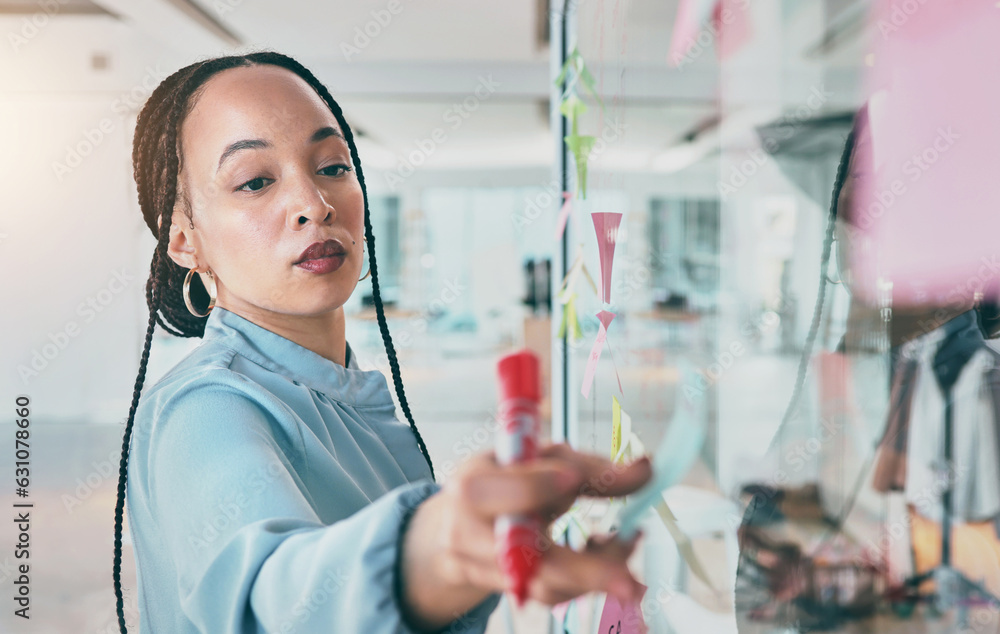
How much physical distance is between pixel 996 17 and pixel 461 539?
0.32 metres

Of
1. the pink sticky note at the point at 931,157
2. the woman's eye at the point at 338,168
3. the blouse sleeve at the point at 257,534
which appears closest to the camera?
the pink sticky note at the point at 931,157

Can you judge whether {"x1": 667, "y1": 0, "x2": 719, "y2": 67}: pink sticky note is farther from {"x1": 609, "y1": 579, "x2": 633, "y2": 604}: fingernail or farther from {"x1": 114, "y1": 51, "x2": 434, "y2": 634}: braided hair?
{"x1": 609, "y1": 579, "x2": 633, "y2": 604}: fingernail

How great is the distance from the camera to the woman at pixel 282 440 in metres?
0.36

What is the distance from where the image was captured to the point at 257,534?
1.51 feet

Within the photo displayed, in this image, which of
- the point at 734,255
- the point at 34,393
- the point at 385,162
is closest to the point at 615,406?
the point at 734,255

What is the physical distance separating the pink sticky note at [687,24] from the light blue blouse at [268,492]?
0.49m

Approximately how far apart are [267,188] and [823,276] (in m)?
0.55

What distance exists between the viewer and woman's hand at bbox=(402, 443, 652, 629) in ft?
1.03

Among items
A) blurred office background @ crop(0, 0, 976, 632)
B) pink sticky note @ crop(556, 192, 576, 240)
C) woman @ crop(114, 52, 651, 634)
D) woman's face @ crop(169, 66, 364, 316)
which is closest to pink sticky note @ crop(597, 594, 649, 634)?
blurred office background @ crop(0, 0, 976, 632)

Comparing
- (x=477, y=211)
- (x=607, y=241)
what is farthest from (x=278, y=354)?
(x=477, y=211)

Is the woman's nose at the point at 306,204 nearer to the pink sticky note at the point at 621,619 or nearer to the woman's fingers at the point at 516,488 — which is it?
the woman's fingers at the point at 516,488

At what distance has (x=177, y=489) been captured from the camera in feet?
1.84

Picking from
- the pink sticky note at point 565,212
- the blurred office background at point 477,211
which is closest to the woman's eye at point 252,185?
the blurred office background at point 477,211

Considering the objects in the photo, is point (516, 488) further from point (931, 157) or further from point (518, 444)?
point (931, 157)
